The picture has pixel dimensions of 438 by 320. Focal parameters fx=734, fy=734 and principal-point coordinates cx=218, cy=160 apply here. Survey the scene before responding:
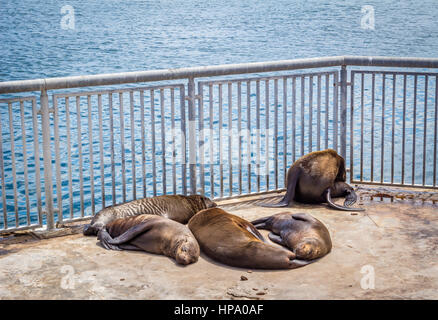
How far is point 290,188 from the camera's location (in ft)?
19.9

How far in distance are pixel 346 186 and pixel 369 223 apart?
0.81m

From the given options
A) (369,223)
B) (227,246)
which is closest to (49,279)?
(227,246)

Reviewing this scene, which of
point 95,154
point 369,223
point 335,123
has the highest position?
point 335,123

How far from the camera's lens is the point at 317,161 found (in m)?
6.17

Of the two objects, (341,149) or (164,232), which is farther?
(341,149)

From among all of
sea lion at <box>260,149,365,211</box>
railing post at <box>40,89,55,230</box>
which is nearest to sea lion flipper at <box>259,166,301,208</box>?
sea lion at <box>260,149,365,211</box>

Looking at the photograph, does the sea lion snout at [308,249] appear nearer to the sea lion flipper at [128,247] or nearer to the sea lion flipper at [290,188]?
the sea lion flipper at [128,247]

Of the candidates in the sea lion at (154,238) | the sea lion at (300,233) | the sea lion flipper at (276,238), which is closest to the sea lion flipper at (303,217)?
the sea lion at (300,233)

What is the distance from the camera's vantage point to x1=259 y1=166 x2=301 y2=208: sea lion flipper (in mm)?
5969

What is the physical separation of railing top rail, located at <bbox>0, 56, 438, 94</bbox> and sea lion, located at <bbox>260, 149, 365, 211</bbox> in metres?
0.79

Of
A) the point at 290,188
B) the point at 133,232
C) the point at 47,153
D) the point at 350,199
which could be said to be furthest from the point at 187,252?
the point at 350,199

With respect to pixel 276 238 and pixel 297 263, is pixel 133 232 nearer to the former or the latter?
pixel 276 238

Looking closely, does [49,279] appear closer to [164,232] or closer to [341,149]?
[164,232]

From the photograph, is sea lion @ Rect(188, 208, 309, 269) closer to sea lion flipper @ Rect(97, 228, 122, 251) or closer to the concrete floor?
the concrete floor
